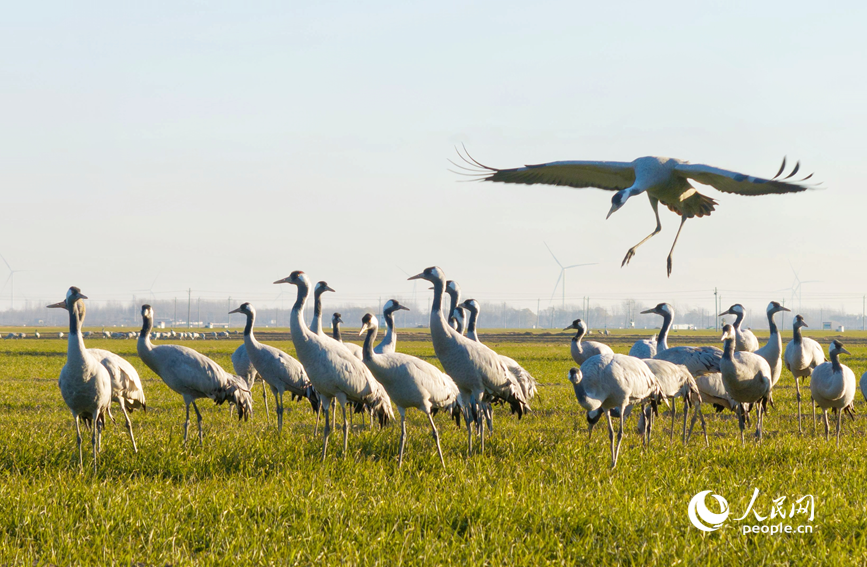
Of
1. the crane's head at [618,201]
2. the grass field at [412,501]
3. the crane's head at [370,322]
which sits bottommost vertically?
the grass field at [412,501]

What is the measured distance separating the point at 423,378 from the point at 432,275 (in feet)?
4.74

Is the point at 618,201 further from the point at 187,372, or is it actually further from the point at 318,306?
the point at 187,372

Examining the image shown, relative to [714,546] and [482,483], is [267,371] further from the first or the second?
[714,546]

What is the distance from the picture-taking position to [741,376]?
8922mm

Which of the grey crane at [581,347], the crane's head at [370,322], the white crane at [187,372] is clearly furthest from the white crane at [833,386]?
the white crane at [187,372]

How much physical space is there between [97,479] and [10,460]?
1.03 meters

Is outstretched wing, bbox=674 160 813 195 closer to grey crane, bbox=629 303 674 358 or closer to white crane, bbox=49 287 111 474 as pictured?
grey crane, bbox=629 303 674 358

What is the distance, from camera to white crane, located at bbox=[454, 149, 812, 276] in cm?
716

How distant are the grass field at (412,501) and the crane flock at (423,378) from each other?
359 millimetres

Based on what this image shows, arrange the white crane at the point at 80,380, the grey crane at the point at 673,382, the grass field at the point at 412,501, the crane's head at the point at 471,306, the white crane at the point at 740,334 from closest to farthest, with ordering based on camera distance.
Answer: the grass field at the point at 412,501 → the white crane at the point at 80,380 → the grey crane at the point at 673,382 → the crane's head at the point at 471,306 → the white crane at the point at 740,334

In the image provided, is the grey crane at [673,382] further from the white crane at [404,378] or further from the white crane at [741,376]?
the white crane at [404,378]

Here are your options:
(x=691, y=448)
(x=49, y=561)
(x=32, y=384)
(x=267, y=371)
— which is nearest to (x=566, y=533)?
(x=49, y=561)

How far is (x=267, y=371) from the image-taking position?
382 inches

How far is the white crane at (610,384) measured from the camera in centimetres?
785
